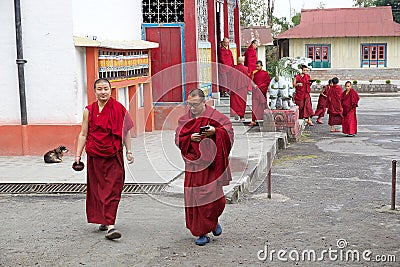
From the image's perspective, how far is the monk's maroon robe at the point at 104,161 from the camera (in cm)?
699

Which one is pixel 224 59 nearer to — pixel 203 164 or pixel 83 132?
pixel 83 132

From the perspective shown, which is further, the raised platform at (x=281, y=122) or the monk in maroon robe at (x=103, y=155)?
the raised platform at (x=281, y=122)

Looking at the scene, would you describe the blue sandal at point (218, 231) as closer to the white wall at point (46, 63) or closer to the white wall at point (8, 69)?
the white wall at point (46, 63)

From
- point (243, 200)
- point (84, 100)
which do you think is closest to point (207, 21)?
point (84, 100)

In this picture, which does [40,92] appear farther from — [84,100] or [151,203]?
[151,203]

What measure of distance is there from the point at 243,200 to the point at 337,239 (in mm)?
2193

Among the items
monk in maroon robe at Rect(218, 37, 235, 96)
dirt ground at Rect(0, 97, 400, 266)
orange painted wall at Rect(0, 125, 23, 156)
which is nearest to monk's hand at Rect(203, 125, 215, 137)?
dirt ground at Rect(0, 97, 400, 266)

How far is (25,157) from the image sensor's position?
37.0ft

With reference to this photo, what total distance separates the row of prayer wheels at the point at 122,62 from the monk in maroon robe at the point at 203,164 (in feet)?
17.1

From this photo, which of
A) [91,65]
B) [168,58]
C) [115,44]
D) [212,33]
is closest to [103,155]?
[91,65]

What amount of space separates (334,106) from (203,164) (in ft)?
33.9

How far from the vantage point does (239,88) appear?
16.6 meters

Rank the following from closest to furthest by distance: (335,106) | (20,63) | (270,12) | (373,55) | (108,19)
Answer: (20,63) → (108,19) → (335,106) → (373,55) → (270,12)

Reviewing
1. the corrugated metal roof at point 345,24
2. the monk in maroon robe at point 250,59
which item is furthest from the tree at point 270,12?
the monk in maroon robe at point 250,59
